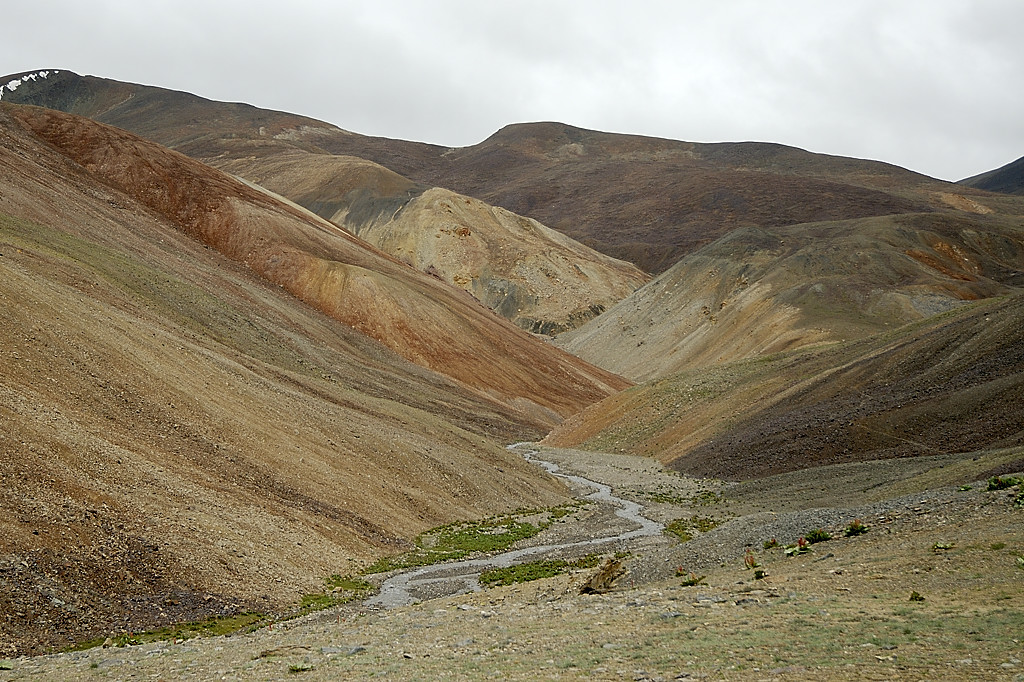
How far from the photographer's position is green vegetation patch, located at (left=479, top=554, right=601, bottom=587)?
2780cm

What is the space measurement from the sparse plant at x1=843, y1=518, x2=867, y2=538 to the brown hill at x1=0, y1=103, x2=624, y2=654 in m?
15.1

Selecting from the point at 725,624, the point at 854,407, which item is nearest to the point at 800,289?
the point at 854,407

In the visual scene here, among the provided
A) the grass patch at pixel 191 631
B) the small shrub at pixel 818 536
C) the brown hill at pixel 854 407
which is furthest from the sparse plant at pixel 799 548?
the grass patch at pixel 191 631

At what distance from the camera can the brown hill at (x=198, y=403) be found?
79.2 feet

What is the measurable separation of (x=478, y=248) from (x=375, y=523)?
399ft

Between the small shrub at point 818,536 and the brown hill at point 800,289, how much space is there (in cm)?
6682

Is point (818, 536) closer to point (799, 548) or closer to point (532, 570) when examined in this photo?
point (799, 548)

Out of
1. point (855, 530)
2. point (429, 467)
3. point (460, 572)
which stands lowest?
point (460, 572)

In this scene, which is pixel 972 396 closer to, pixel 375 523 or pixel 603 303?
pixel 375 523

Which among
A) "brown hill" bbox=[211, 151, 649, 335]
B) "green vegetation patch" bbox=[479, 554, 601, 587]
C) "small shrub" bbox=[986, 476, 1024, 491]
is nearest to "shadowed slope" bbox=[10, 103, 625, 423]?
"brown hill" bbox=[211, 151, 649, 335]

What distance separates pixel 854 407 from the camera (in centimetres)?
5150

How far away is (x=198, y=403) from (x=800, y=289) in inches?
3219

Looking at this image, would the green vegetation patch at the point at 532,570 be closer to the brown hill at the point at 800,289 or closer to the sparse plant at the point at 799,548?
the sparse plant at the point at 799,548

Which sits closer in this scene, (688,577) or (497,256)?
(688,577)
